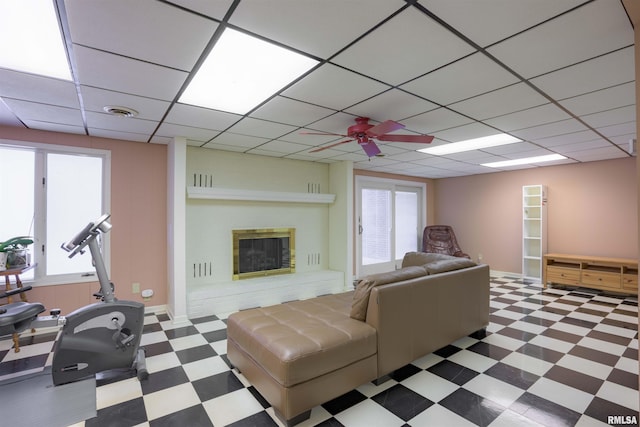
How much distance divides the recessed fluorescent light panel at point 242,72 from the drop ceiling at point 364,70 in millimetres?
75

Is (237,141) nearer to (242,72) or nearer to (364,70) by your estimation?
(242,72)

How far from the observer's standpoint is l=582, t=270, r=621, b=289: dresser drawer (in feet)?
15.5

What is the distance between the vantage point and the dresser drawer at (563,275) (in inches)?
201

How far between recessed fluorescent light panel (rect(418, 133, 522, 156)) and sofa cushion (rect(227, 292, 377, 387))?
2.76 metres

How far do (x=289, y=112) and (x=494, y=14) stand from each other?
176 centimetres

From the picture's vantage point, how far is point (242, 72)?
6.75 ft

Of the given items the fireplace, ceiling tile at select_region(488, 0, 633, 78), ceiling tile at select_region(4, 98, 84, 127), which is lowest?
the fireplace

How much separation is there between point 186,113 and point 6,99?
1.37 meters

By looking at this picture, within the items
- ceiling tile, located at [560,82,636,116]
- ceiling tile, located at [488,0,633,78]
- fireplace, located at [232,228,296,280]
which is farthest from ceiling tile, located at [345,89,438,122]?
fireplace, located at [232,228,296,280]

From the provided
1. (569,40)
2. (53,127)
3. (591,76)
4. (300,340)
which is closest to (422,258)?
(300,340)

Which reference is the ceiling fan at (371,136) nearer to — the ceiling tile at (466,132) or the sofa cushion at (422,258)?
the ceiling tile at (466,132)

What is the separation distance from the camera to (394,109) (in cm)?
271

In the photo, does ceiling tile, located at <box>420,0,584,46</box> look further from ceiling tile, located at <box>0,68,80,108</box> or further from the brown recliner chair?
the brown recliner chair

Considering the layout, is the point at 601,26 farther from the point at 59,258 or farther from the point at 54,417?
the point at 59,258
